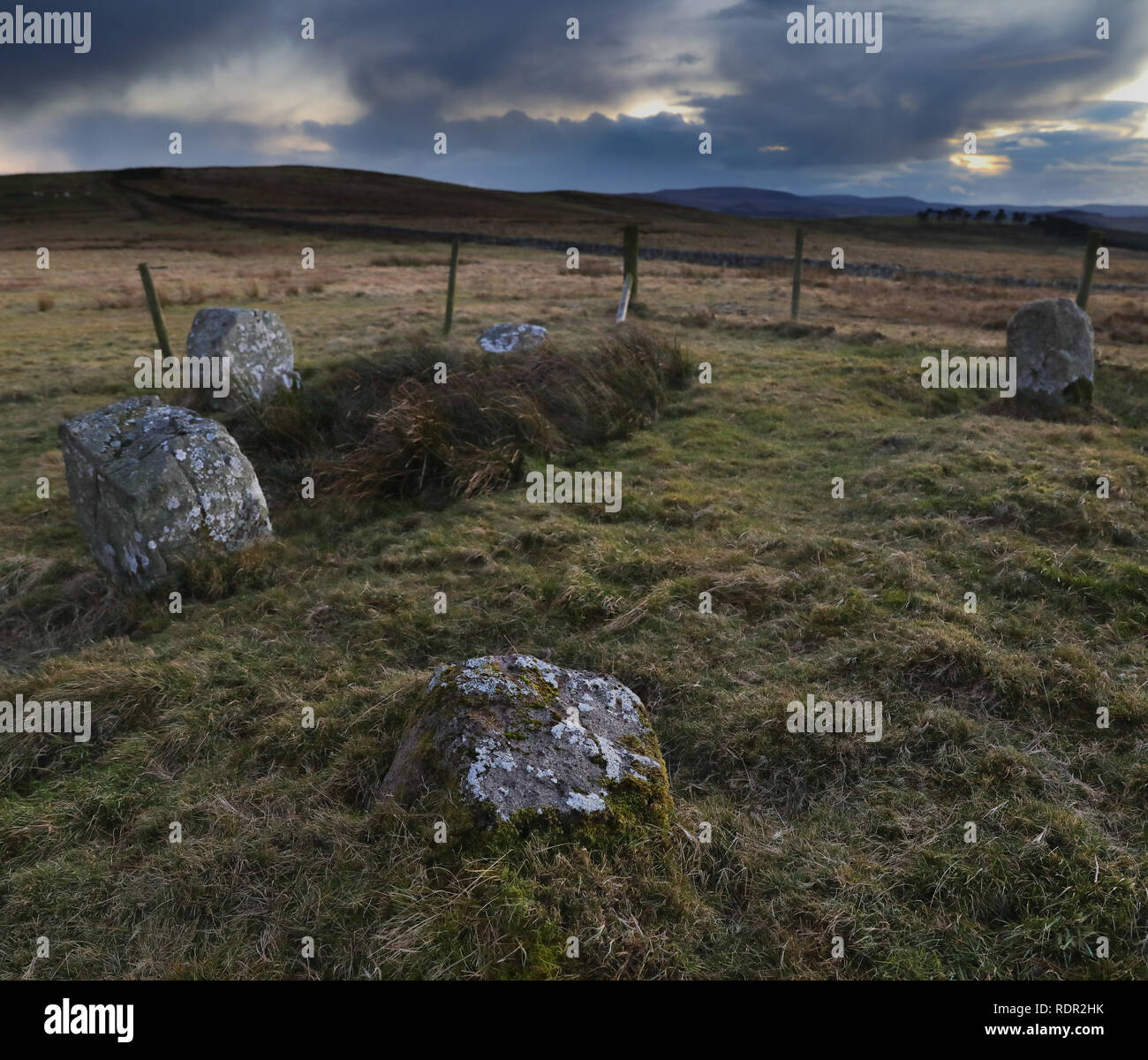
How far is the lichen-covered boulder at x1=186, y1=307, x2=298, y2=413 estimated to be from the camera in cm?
1193

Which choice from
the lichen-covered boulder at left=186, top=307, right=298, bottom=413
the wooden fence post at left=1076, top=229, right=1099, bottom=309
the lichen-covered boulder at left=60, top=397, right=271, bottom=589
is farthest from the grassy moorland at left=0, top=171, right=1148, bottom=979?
the wooden fence post at left=1076, top=229, right=1099, bottom=309

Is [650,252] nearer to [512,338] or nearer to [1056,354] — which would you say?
[512,338]

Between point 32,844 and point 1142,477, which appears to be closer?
point 32,844

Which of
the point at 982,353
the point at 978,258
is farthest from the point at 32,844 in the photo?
the point at 978,258

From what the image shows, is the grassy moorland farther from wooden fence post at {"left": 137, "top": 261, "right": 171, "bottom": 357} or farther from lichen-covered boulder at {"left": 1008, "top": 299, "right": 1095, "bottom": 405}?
wooden fence post at {"left": 137, "top": 261, "right": 171, "bottom": 357}

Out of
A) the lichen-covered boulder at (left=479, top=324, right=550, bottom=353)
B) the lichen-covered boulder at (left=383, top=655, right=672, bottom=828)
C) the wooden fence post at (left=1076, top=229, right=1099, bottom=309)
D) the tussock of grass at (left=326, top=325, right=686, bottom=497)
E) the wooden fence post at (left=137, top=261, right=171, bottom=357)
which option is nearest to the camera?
the lichen-covered boulder at (left=383, top=655, right=672, bottom=828)

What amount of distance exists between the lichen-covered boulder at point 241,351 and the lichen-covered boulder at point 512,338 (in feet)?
11.4

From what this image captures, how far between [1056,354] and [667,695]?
31.7 feet

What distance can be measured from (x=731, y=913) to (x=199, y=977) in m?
2.17

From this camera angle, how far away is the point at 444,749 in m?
3.67

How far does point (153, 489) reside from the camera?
6.69 meters

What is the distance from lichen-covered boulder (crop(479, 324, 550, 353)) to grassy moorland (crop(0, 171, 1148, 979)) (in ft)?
7.04

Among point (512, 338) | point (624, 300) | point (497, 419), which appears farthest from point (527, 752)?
point (624, 300)

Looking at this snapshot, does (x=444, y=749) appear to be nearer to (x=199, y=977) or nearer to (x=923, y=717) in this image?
(x=199, y=977)
